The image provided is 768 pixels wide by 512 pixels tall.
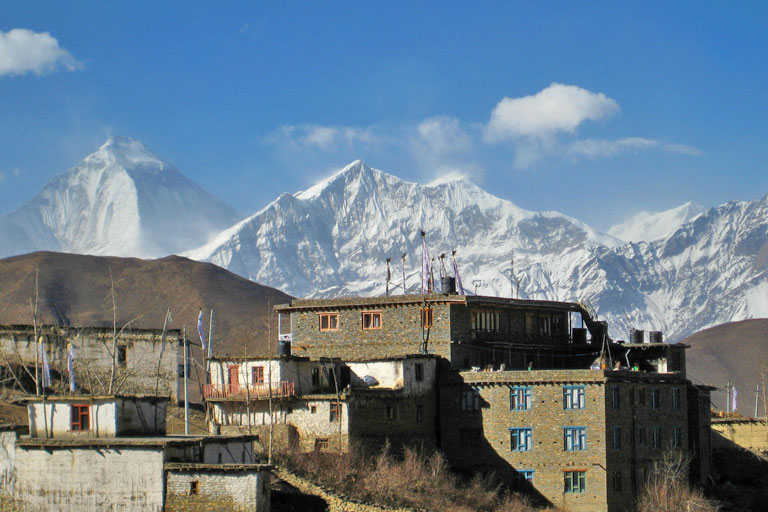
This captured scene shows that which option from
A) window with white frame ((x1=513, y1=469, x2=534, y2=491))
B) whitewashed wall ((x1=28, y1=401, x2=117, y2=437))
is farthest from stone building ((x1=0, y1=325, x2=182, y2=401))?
window with white frame ((x1=513, y1=469, x2=534, y2=491))

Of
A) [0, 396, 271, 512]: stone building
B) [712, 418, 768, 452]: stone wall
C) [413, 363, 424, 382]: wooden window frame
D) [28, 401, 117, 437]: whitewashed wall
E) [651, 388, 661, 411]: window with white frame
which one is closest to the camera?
[0, 396, 271, 512]: stone building

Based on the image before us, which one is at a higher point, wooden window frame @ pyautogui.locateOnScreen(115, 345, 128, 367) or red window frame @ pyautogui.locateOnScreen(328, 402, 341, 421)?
wooden window frame @ pyautogui.locateOnScreen(115, 345, 128, 367)

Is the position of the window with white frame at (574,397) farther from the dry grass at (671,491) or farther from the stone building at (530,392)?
the dry grass at (671,491)

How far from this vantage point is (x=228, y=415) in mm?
64688

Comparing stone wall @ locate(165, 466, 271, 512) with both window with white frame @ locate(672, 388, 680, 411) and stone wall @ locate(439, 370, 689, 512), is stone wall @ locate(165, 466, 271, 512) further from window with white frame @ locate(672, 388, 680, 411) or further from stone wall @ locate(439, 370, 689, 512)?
window with white frame @ locate(672, 388, 680, 411)

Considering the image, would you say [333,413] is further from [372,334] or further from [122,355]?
[122,355]

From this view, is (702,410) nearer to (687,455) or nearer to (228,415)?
(687,455)

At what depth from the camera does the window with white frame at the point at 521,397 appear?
216ft

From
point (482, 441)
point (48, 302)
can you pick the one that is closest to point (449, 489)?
point (482, 441)

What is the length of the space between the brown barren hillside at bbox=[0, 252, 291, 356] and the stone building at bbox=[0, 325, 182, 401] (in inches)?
2615

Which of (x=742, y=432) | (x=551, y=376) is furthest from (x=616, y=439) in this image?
(x=742, y=432)

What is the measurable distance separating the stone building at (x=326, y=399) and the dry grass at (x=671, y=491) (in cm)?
1240

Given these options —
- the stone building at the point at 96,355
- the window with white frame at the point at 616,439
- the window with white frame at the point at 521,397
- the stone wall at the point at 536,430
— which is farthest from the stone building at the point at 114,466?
the window with white frame at the point at 616,439

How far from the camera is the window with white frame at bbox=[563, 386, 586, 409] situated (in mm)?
64688
